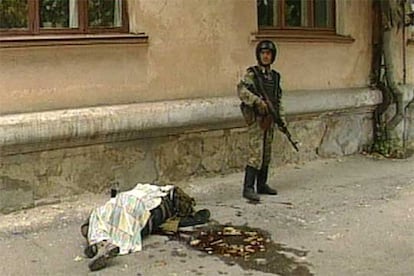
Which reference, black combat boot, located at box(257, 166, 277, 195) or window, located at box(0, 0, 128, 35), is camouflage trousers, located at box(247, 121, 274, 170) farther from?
window, located at box(0, 0, 128, 35)

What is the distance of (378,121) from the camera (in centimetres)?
914

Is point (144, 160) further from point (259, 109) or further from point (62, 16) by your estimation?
point (62, 16)

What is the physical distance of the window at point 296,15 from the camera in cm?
798

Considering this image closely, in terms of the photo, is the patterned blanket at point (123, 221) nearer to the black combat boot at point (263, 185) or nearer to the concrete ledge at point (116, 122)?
the concrete ledge at point (116, 122)

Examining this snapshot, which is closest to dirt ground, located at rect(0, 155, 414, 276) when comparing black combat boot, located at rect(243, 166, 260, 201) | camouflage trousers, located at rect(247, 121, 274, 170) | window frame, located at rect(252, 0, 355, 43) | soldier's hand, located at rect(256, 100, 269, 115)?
black combat boot, located at rect(243, 166, 260, 201)

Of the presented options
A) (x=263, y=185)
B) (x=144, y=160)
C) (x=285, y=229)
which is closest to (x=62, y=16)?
(x=144, y=160)

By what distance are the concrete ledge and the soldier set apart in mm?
627

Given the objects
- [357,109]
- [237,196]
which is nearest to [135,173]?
[237,196]

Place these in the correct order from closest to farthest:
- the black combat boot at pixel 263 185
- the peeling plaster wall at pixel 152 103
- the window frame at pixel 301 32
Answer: the peeling plaster wall at pixel 152 103
the black combat boot at pixel 263 185
the window frame at pixel 301 32

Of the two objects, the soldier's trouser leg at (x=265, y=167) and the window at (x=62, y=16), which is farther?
→ the soldier's trouser leg at (x=265, y=167)

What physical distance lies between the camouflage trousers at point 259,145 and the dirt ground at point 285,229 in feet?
1.19

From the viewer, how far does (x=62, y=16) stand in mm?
6465

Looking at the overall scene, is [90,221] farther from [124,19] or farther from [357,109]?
[357,109]

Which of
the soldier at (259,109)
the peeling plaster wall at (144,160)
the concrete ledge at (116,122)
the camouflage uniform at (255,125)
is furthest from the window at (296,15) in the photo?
the camouflage uniform at (255,125)
